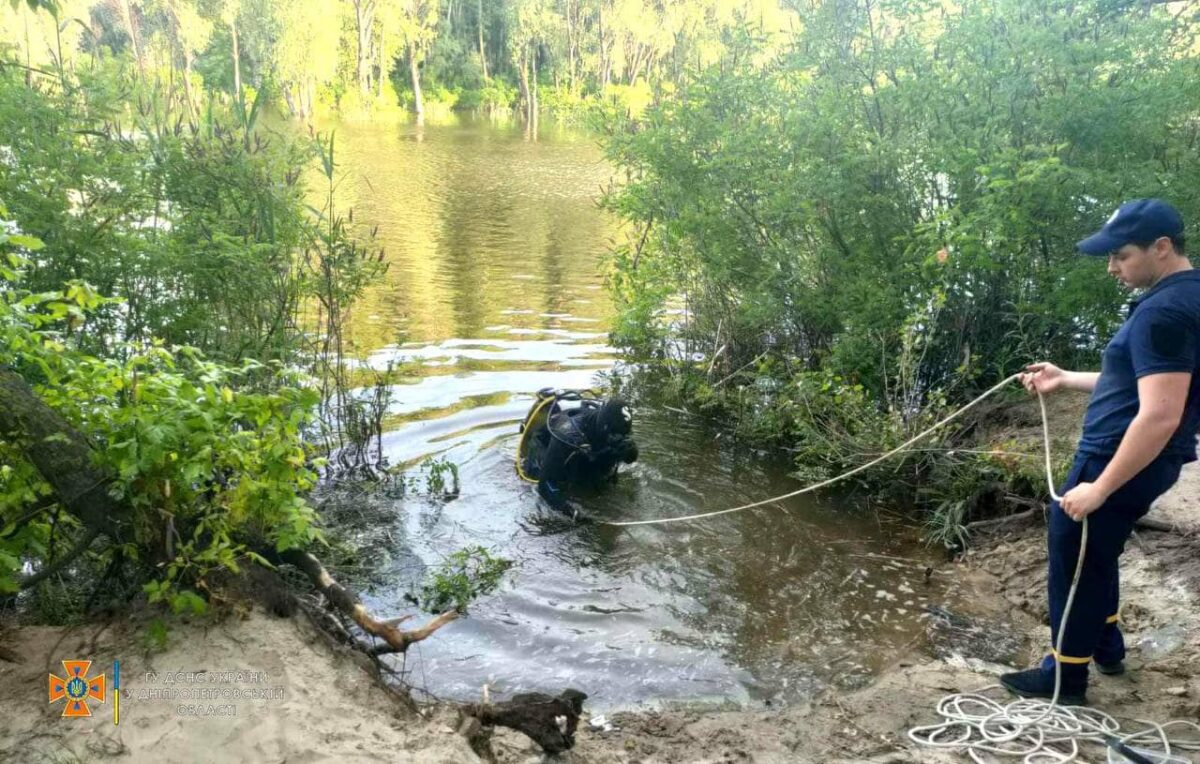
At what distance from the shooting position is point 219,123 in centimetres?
664

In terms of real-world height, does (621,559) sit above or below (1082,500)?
below

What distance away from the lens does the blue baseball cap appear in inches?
130

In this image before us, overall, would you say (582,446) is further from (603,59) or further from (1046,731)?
(603,59)

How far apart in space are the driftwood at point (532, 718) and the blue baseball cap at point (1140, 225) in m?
3.09

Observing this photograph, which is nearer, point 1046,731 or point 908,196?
point 1046,731

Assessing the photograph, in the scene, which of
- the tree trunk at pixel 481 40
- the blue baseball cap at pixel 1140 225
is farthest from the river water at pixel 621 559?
the tree trunk at pixel 481 40

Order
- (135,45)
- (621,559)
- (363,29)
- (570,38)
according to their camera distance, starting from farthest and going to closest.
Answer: (570,38), (363,29), (135,45), (621,559)

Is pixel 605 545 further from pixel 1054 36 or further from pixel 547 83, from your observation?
pixel 547 83

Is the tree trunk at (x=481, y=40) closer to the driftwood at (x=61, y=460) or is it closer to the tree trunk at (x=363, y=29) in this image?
the tree trunk at (x=363, y=29)

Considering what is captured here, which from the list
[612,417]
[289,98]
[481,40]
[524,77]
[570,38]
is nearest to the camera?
[612,417]

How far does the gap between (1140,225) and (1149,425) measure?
0.85m

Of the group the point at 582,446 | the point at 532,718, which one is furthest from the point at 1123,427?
the point at 582,446

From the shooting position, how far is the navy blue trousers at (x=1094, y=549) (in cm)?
343

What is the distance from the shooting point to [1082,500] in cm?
340
